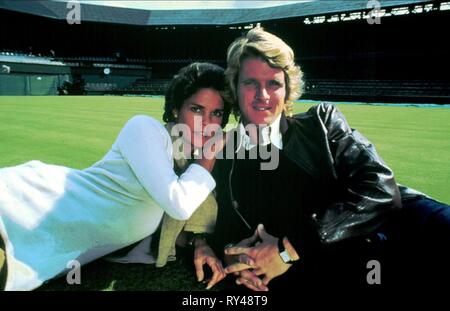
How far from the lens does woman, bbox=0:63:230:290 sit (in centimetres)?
213

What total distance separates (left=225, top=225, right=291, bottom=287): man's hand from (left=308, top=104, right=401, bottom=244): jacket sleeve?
31 cm

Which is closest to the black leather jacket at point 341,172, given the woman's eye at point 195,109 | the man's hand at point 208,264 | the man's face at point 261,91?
the man's face at point 261,91

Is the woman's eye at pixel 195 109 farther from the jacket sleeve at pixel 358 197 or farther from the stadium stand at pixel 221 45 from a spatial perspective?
the stadium stand at pixel 221 45

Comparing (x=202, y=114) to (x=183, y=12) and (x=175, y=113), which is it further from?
(x=183, y=12)

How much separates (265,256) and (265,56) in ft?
4.23

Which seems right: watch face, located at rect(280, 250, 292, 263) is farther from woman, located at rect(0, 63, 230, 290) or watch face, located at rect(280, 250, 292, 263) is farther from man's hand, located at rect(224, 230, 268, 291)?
woman, located at rect(0, 63, 230, 290)

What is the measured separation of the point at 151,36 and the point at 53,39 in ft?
36.3

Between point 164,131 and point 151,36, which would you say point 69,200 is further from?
point 151,36

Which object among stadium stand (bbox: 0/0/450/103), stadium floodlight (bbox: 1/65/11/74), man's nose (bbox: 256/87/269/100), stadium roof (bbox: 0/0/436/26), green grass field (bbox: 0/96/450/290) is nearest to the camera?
man's nose (bbox: 256/87/269/100)

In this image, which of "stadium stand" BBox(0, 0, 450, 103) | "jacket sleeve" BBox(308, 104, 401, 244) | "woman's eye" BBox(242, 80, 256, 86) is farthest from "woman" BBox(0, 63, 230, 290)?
"stadium stand" BBox(0, 0, 450, 103)

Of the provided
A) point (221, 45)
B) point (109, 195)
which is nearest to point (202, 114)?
point (109, 195)

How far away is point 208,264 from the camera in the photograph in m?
2.46

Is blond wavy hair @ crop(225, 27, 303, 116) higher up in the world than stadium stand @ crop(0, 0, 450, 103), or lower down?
lower down

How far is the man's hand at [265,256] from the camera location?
2180 millimetres
